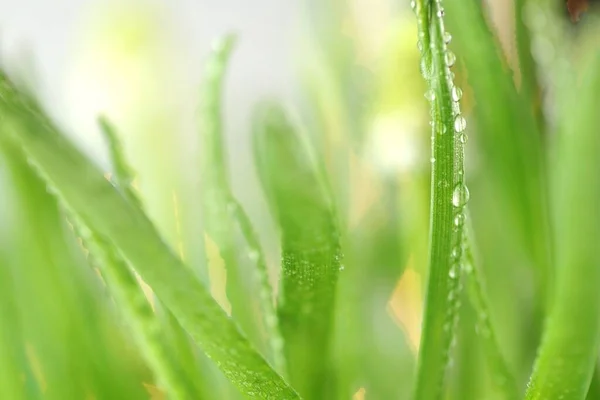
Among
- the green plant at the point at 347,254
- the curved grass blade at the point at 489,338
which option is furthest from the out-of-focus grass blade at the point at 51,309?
the curved grass blade at the point at 489,338

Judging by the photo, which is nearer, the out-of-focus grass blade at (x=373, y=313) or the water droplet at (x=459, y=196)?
the water droplet at (x=459, y=196)

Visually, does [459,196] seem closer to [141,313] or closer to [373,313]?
[141,313]

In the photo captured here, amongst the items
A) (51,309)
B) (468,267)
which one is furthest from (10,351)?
(468,267)

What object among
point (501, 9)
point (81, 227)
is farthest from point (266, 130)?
point (501, 9)

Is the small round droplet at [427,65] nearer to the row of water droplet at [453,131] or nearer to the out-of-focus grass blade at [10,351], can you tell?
the row of water droplet at [453,131]

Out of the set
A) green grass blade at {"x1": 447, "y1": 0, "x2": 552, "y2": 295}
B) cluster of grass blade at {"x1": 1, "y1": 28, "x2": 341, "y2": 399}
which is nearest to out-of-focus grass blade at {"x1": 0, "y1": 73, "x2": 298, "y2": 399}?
cluster of grass blade at {"x1": 1, "y1": 28, "x2": 341, "y2": 399}

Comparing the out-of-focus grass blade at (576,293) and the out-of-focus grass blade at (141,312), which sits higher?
the out-of-focus grass blade at (141,312)

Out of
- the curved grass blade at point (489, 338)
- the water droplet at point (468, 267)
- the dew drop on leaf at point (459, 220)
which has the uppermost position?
the dew drop on leaf at point (459, 220)
